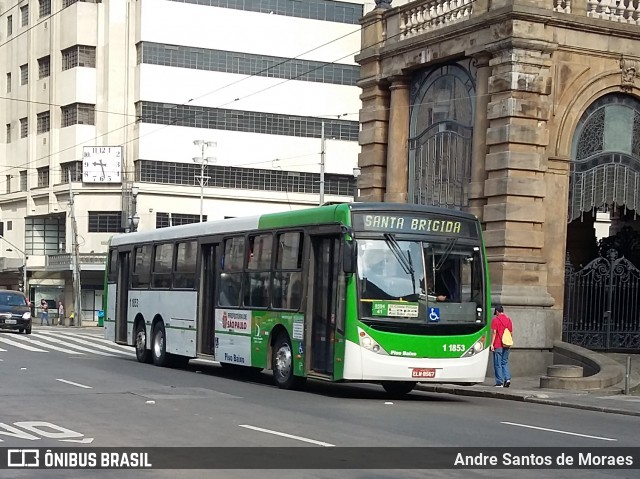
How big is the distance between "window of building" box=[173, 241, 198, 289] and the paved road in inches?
97.9

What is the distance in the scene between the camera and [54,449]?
12164 mm

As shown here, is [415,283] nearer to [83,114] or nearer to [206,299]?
[206,299]

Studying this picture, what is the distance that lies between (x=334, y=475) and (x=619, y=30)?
18814 mm

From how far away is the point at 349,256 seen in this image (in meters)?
19.7

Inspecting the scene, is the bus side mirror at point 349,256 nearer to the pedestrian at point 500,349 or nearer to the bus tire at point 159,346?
the pedestrian at point 500,349

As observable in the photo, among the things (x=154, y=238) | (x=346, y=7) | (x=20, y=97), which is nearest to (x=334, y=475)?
(x=154, y=238)

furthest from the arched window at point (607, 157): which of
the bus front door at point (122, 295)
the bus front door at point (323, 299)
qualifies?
the bus front door at point (122, 295)

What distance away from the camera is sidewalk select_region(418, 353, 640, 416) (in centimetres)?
2011

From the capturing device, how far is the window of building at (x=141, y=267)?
29.3 meters

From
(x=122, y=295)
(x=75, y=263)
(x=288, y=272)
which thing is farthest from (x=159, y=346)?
(x=75, y=263)

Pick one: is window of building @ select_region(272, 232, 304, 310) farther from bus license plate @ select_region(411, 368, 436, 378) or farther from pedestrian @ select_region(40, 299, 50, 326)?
pedestrian @ select_region(40, 299, 50, 326)

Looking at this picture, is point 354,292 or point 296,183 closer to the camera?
point 354,292

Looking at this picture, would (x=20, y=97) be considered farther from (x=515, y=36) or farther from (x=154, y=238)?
(x=515, y=36)

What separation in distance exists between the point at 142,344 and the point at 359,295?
11529 millimetres
